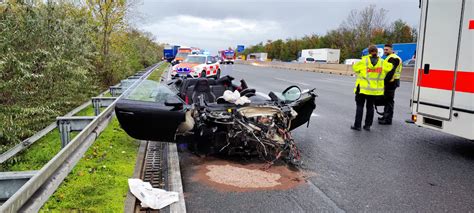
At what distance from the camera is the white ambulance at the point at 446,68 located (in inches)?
220

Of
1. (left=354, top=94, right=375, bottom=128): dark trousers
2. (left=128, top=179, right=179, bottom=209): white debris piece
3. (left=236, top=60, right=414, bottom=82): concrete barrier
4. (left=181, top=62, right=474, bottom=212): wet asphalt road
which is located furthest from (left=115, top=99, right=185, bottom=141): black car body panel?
(left=236, top=60, right=414, bottom=82): concrete barrier

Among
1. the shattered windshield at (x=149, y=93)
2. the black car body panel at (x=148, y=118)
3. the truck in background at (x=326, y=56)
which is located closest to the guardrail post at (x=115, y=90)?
the shattered windshield at (x=149, y=93)

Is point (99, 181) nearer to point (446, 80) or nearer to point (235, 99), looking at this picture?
point (235, 99)

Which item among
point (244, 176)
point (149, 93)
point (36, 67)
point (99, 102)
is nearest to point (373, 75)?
point (244, 176)

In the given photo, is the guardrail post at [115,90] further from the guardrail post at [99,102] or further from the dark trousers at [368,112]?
the dark trousers at [368,112]

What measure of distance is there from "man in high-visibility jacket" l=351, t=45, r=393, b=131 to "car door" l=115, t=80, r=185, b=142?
4.40 metres

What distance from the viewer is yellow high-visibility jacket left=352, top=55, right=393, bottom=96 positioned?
805cm

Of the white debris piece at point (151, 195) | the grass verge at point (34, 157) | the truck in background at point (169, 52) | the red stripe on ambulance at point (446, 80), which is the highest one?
the truck in background at point (169, 52)

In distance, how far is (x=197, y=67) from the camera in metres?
21.5

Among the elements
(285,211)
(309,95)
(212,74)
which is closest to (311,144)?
(309,95)

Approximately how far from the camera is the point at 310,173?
5273 mm

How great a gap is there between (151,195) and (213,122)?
1647 millimetres

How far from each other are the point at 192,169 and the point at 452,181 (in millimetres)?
3446

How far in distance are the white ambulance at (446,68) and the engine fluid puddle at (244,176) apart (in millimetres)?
2592
